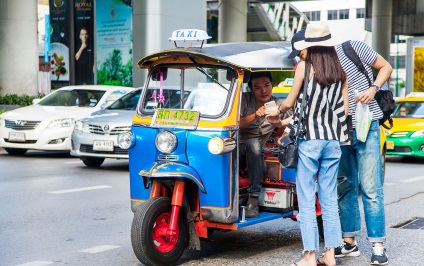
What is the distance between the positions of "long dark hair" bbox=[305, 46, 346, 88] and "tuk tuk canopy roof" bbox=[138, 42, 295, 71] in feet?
2.20

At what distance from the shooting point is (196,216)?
7027 mm

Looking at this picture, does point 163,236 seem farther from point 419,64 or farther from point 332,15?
point 332,15

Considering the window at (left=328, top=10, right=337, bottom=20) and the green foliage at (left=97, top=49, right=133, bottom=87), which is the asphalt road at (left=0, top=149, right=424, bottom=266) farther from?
the window at (left=328, top=10, right=337, bottom=20)

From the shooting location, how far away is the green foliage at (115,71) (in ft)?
101

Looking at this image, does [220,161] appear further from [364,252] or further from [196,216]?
[364,252]

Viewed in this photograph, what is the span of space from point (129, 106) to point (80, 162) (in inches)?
58.1

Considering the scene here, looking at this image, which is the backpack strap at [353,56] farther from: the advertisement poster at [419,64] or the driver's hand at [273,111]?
the advertisement poster at [419,64]

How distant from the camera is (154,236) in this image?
6.75m

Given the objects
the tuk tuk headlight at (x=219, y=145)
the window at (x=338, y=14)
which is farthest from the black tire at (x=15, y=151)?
the window at (x=338, y=14)

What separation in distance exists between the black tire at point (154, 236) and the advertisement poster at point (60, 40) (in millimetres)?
26488

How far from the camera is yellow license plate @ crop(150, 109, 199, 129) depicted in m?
7.02

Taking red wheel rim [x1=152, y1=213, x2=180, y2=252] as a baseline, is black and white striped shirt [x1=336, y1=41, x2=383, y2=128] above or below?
above

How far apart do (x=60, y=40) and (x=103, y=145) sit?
19.2 m

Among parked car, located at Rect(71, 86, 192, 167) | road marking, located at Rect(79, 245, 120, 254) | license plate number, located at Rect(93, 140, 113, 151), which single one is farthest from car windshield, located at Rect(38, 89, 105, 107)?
road marking, located at Rect(79, 245, 120, 254)
